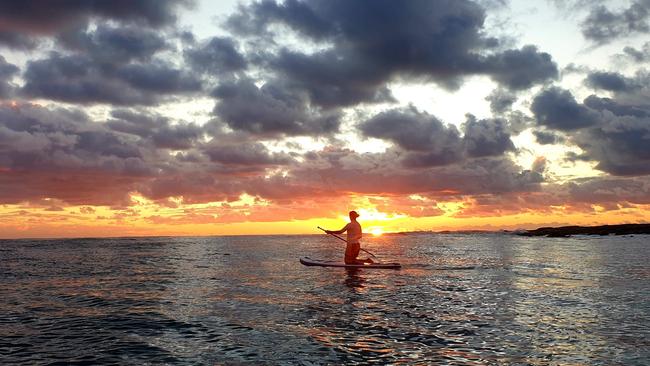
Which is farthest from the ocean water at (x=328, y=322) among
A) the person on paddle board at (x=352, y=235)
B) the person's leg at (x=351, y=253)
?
the person's leg at (x=351, y=253)

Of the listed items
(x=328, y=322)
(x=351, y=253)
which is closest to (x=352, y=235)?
(x=351, y=253)

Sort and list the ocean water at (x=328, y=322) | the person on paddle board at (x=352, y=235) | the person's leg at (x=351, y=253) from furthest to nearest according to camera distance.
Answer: the person's leg at (x=351, y=253), the person on paddle board at (x=352, y=235), the ocean water at (x=328, y=322)

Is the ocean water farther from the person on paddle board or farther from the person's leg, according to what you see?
the person's leg

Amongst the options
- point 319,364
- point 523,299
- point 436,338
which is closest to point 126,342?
point 319,364

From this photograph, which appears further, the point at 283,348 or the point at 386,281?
the point at 386,281


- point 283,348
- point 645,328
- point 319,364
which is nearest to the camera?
point 319,364

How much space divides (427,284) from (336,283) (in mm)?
6197

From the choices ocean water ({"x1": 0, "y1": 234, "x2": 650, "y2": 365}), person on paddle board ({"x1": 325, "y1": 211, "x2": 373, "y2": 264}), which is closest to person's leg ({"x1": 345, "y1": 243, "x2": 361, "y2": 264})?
person on paddle board ({"x1": 325, "y1": 211, "x2": 373, "y2": 264})

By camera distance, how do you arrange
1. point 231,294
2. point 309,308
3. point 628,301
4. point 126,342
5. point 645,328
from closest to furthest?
point 126,342
point 645,328
point 309,308
point 628,301
point 231,294

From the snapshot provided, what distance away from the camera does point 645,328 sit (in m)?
17.0

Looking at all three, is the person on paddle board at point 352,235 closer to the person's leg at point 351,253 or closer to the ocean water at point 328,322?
the person's leg at point 351,253

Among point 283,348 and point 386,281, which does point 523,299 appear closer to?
point 386,281

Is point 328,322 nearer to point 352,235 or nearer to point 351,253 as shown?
point 352,235

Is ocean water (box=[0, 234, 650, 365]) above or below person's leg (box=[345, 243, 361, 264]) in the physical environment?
below
